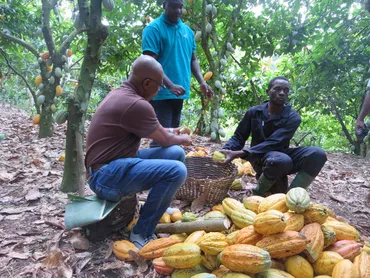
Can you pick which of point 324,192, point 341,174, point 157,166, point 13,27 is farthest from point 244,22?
point 157,166

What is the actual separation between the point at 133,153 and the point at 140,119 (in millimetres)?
295

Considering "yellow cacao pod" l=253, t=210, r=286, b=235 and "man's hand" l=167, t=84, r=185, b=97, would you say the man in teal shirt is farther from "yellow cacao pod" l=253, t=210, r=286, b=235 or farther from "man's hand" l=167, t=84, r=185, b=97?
"yellow cacao pod" l=253, t=210, r=286, b=235

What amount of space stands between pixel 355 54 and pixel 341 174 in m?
1.71

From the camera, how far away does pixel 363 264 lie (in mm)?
1604

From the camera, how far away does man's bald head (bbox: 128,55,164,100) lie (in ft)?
Result: 6.40

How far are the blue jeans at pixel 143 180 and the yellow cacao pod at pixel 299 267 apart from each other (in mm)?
747

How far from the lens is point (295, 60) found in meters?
6.25

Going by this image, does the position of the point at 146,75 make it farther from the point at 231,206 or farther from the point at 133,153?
the point at 231,206

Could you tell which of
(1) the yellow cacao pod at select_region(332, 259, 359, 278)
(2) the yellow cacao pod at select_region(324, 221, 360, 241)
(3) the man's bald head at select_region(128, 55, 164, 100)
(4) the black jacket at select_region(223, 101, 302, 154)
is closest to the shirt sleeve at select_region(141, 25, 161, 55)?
(3) the man's bald head at select_region(128, 55, 164, 100)

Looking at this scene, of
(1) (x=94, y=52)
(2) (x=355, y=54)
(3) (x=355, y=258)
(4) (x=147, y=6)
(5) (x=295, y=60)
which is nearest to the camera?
(3) (x=355, y=258)

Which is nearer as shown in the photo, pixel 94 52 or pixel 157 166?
pixel 157 166

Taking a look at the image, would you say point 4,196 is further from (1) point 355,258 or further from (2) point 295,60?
(2) point 295,60

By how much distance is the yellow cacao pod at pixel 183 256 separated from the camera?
169cm

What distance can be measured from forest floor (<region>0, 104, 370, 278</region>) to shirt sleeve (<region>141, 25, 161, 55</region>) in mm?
1312
